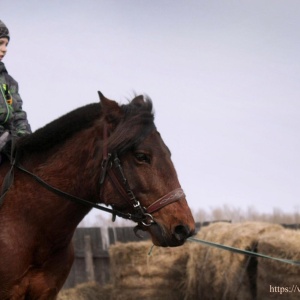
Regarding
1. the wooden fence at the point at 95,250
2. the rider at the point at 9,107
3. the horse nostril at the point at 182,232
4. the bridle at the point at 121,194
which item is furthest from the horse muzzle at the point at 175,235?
the wooden fence at the point at 95,250

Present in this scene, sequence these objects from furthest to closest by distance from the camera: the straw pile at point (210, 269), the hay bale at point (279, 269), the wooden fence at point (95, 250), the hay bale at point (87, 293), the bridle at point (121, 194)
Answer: the wooden fence at point (95, 250) < the hay bale at point (87, 293) < the straw pile at point (210, 269) < the hay bale at point (279, 269) < the bridle at point (121, 194)

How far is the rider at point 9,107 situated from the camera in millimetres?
5441

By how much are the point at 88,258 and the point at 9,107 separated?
10.0 metres

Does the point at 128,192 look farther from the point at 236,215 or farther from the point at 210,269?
the point at 236,215

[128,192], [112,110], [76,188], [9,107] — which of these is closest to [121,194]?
[128,192]

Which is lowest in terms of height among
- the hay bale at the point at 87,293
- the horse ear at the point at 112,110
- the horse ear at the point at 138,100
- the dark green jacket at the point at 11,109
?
the hay bale at the point at 87,293

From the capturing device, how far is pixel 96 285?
14.2 m

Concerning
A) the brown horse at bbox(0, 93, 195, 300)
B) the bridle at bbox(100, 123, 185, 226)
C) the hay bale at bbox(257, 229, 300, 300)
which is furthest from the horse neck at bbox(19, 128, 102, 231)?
the hay bale at bbox(257, 229, 300, 300)

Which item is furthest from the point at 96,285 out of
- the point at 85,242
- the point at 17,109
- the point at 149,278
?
the point at 17,109

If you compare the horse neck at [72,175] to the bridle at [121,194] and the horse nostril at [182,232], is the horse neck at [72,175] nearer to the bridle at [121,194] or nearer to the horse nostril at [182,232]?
the bridle at [121,194]

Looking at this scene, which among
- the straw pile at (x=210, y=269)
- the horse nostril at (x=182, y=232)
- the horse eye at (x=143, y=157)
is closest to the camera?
the horse nostril at (x=182, y=232)

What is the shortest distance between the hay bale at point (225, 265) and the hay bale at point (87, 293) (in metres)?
2.89

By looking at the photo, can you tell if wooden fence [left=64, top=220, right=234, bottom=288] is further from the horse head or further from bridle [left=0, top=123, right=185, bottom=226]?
the horse head

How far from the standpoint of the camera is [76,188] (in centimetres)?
499
